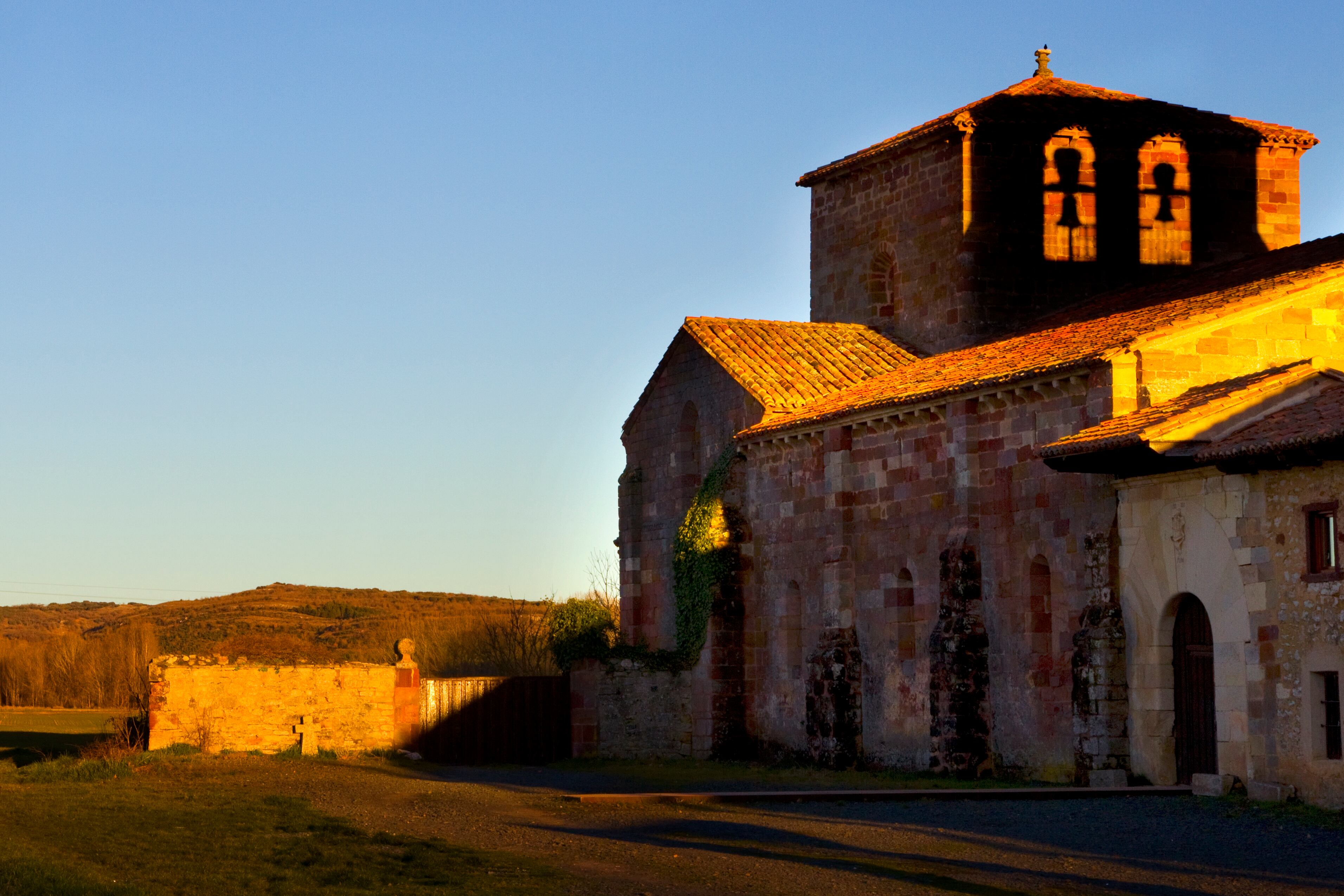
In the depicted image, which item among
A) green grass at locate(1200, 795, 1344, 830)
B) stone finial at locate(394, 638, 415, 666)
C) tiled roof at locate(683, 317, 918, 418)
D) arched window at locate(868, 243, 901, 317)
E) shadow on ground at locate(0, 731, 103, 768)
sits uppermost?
arched window at locate(868, 243, 901, 317)

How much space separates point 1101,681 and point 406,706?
556 inches

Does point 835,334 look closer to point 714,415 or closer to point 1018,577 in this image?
point 714,415

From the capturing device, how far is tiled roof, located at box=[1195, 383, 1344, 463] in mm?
19219

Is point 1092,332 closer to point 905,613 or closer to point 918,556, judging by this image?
point 918,556

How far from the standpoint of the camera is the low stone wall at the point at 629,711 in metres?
33.1

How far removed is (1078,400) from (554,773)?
11.7 m

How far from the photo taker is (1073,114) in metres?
32.9

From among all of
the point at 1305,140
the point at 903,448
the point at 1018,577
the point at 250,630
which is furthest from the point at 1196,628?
the point at 250,630

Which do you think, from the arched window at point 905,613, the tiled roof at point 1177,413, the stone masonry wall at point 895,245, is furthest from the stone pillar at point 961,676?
the stone masonry wall at point 895,245

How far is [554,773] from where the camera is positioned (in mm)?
30328

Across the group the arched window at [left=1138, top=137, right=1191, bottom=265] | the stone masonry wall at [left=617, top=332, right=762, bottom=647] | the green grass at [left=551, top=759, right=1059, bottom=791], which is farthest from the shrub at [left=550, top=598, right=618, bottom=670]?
the arched window at [left=1138, top=137, right=1191, bottom=265]

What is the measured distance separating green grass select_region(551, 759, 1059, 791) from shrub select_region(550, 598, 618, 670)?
2.17m

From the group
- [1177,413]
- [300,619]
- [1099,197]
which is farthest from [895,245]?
[300,619]

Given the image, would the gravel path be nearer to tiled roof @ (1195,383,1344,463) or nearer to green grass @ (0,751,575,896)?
green grass @ (0,751,575,896)
